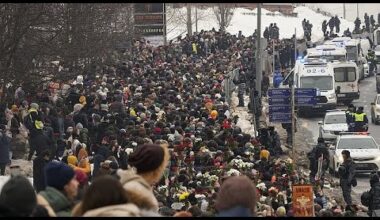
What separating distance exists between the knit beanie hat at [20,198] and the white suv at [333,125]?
1147 inches

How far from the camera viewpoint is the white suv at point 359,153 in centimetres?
3008

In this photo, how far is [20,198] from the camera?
6836 mm

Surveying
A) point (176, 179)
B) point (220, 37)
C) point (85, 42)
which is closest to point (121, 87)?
point (85, 42)

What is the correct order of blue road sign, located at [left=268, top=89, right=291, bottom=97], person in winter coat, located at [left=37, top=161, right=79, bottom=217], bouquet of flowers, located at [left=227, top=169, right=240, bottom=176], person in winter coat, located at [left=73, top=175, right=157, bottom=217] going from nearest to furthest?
person in winter coat, located at [left=73, top=175, right=157, bottom=217], person in winter coat, located at [left=37, top=161, right=79, bottom=217], bouquet of flowers, located at [left=227, top=169, right=240, bottom=176], blue road sign, located at [left=268, top=89, right=291, bottom=97]

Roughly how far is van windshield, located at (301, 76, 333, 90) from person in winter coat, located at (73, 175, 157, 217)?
37041mm

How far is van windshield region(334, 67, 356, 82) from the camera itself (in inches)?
1833

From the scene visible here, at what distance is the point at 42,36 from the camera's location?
114 ft

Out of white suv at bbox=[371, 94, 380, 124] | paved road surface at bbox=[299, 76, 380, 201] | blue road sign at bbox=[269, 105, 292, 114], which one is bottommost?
paved road surface at bbox=[299, 76, 380, 201]

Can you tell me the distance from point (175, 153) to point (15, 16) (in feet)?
23.9

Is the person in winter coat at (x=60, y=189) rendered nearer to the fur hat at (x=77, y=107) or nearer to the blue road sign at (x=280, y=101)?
the blue road sign at (x=280, y=101)

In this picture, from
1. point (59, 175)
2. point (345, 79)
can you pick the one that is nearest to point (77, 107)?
point (345, 79)

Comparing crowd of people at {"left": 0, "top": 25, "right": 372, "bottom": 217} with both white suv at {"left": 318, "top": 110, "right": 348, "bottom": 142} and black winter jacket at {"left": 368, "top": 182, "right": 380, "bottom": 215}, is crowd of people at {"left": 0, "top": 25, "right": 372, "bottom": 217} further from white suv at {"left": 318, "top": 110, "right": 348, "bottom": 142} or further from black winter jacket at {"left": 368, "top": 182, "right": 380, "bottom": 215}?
white suv at {"left": 318, "top": 110, "right": 348, "bottom": 142}

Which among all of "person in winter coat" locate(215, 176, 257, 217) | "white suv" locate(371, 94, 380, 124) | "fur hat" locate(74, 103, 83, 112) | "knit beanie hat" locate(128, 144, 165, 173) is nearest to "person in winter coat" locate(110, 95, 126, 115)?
"fur hat" locate(74, 103, 83, 112)

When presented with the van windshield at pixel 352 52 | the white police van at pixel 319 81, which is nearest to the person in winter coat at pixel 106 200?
the white police van at pixel 319 81
